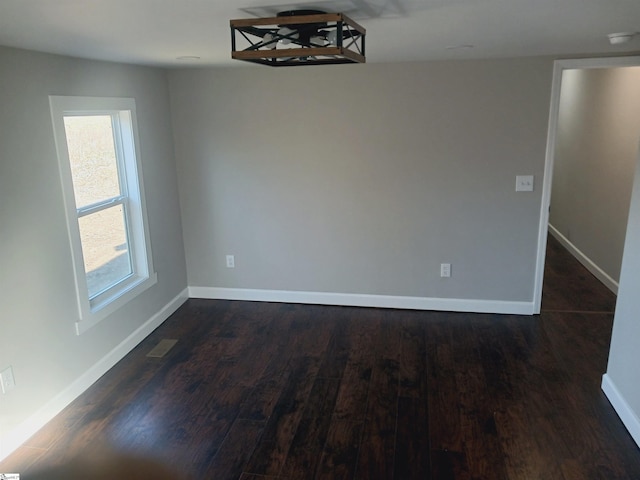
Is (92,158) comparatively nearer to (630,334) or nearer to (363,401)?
(363,401)

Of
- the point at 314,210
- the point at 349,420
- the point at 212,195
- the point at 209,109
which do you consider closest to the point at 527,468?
the point at 349,420

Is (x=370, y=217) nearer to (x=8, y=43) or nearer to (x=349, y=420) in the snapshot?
(x=349, y=420)

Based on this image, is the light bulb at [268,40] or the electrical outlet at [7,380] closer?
the light bulb at [268,40]

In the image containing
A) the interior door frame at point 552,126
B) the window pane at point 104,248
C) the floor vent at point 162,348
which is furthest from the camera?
the floor vent at point 162,348

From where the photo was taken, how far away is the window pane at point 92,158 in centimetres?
331

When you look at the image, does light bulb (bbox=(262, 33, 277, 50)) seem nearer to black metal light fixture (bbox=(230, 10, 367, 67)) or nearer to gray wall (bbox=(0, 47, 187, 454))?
black metal light fixture (bbox=(230, 10, 367, 67))

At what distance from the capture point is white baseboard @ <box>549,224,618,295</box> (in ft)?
15.8

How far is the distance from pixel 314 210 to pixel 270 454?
2283 mm

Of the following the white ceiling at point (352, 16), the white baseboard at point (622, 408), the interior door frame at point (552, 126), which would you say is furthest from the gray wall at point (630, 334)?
the interior door frame at point (552, 126)

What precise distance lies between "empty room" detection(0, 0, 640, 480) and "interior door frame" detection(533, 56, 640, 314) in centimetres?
2

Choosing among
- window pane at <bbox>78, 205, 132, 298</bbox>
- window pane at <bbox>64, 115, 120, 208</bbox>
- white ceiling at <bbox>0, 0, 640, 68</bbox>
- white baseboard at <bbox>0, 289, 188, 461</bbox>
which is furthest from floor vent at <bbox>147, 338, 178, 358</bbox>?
white ceiling at <bbox>0, 0, 640, 68</bbox>

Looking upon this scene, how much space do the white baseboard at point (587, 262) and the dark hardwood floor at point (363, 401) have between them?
1.51 ft

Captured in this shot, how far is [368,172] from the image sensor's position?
4258mm

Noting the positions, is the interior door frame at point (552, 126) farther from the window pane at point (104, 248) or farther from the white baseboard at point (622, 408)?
the window pane at point (104, 248)
